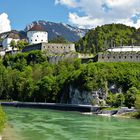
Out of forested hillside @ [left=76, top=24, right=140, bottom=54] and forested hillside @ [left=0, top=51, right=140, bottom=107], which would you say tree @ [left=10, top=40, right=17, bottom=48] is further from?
forested hillside @ [left=76, top=24, right=140, bottom=54]

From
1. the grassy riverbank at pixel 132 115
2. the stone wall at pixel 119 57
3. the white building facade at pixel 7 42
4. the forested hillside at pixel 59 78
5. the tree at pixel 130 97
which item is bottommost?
the grassy riverbank at pixel 132 115

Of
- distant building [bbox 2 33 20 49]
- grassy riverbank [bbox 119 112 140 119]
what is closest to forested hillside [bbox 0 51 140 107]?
grassy riverbank [bbox 119 112 140 119]

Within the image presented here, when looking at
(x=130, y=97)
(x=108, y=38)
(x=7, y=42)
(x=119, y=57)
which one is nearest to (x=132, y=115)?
(x=130, y=97)

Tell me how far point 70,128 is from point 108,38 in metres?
57.1

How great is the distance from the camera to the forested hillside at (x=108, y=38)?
99.9 metres

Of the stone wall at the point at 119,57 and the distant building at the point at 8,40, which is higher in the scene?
the distant building at the point at 8,40

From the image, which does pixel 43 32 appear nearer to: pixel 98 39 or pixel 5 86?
pixel 98 39

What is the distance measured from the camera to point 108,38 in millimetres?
101438

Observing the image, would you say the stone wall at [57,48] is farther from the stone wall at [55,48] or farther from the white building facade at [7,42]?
the white building facade at [7,42]

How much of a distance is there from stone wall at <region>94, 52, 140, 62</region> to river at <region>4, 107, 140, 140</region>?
23.9 m

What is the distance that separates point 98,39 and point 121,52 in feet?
76.5

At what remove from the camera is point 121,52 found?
264 ft

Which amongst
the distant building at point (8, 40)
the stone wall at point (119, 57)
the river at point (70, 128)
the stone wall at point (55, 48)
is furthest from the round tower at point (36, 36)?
the river at point (70, 128)

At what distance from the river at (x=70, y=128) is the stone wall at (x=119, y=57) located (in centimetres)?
2386
